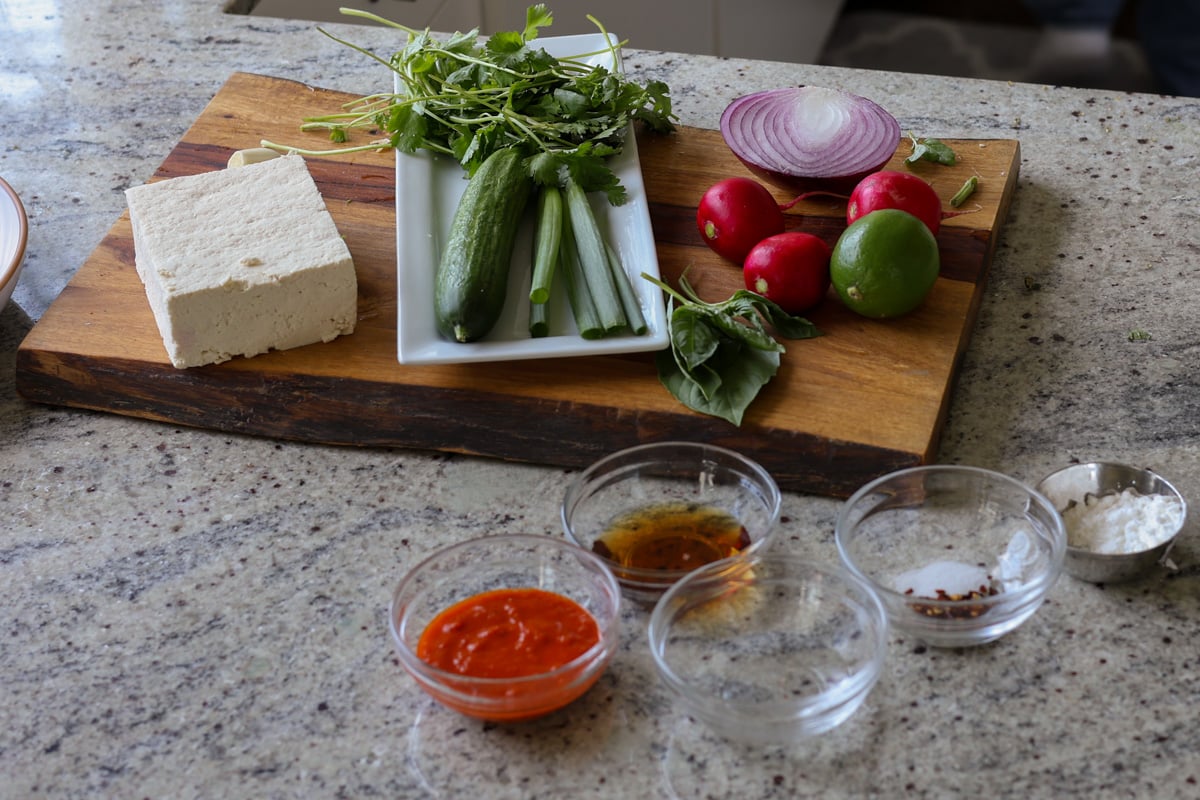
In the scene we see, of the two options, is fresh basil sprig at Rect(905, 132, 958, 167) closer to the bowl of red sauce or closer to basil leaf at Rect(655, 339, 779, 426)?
basil leaf at Rect(655, 339, 779, 426)

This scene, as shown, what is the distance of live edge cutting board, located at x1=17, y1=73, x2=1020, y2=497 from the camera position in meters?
1.32

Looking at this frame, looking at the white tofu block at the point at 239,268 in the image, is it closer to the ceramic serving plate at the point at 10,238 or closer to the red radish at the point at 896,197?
the ceramic serving plate at the point at 10,238

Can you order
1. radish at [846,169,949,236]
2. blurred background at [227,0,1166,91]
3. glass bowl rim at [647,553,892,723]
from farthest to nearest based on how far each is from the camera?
1. blurred background at [227,0,1166,91]
2. radish at [846,169,949,236]
3. glass bowl rim at [647,553,892,723]

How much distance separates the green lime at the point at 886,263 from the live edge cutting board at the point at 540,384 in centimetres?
5

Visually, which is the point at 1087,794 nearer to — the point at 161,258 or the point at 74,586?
the point at 74,586

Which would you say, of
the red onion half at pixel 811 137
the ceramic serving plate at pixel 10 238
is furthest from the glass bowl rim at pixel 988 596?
the ceramic serving plate at pixel 10 238

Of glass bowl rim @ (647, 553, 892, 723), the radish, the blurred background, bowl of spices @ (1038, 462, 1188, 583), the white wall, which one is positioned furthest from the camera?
the blurred background

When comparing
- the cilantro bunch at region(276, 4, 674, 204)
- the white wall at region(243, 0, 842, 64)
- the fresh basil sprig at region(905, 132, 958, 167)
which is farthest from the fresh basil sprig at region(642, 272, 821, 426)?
the white wall at region(243, 0, 842, 64)

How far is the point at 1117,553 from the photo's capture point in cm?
116

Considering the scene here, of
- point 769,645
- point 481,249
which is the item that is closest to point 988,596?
point 769,645

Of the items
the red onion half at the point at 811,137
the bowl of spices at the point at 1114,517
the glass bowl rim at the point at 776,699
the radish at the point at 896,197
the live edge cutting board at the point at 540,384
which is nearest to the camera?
the glass bowl rim at the point at 776,699

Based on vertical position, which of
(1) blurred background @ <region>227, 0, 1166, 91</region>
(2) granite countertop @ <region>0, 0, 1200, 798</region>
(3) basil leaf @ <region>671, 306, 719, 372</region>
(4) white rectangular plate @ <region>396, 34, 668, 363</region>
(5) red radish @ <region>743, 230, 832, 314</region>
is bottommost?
(1) blurred background @ <region>227, 0, 1166, 91</region>

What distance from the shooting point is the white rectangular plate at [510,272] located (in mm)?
1391

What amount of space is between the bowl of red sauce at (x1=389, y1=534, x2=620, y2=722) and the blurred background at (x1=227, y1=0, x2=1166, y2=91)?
2.25 metres
